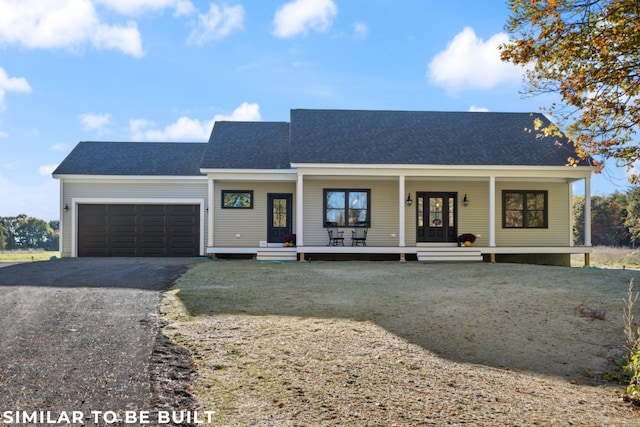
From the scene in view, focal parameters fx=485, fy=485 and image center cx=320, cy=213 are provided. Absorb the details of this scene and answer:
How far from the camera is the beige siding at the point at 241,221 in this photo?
17422 millimetres

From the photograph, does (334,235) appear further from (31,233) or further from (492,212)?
(31,233)

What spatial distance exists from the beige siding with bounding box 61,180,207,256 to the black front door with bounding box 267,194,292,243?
2.56 m

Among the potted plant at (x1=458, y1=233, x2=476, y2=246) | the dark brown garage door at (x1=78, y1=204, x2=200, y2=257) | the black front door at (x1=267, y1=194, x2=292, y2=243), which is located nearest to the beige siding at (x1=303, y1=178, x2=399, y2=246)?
the black front door at (x1=267, y1=194, x2=292, y2=243)

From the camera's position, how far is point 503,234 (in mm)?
17797

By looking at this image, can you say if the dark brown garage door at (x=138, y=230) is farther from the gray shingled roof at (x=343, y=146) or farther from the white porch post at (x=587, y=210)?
the white porch post at (x=587, y=210)

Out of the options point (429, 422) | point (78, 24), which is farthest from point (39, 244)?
point (429, 422)

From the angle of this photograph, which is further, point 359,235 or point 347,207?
point 347,207

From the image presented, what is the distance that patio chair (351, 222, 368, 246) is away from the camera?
17.0 metres

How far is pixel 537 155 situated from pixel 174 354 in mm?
15774

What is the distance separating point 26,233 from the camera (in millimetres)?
34688

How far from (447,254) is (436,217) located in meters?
1.95

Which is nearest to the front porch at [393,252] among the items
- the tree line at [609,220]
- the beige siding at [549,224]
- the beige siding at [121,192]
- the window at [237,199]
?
the beige siding at [549,224]

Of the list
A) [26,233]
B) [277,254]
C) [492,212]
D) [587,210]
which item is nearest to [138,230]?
[277,254]

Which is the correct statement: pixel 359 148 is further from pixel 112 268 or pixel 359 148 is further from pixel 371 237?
pixel 112 268
